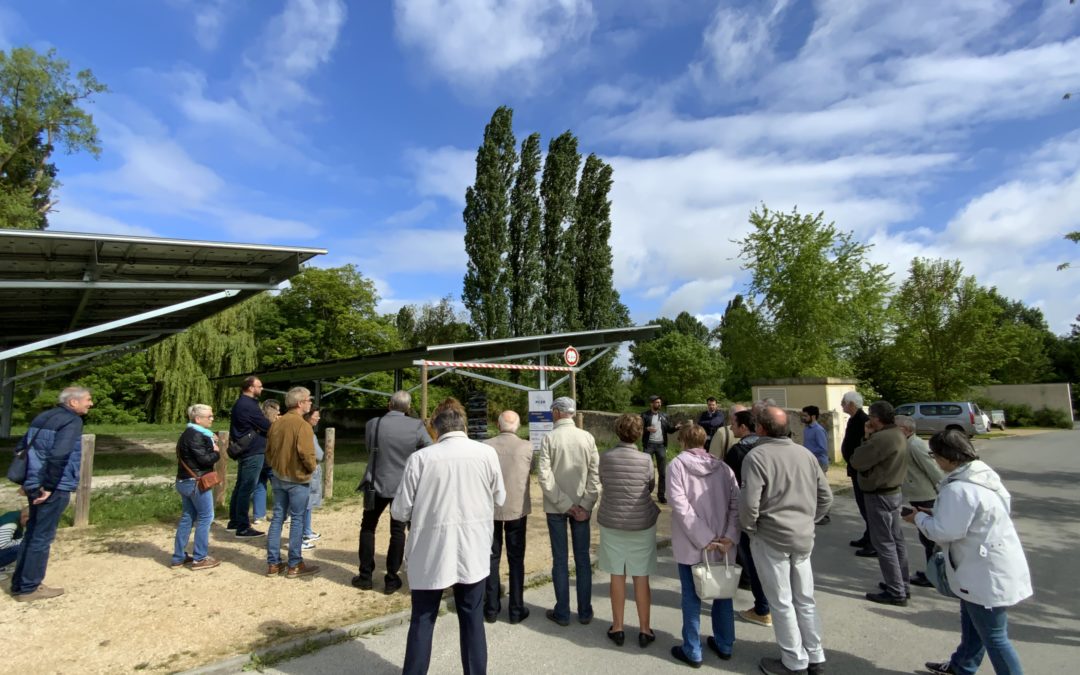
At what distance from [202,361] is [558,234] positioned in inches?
729

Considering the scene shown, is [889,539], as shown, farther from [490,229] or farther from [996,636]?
[490,229]

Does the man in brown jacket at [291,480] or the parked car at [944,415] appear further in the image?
the parked car at [944,415]

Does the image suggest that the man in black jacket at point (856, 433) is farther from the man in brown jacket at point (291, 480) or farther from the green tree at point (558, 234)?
the green tree at point (558, 234)

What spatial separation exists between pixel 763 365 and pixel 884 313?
4.73 m

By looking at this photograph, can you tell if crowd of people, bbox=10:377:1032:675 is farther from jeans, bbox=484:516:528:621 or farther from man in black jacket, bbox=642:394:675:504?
man in black jacket, bbox=642:394:675:504

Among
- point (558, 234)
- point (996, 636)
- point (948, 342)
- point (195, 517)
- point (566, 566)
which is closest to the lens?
point (996, 636)

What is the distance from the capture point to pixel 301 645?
3998mm

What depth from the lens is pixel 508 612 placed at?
181 inches

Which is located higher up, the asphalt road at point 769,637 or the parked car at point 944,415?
the parked car at point 944,415

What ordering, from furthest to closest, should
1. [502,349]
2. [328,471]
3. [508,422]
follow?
[502,349] → [328,471] → [508,422]

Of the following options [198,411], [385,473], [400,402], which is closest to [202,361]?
[198,411]

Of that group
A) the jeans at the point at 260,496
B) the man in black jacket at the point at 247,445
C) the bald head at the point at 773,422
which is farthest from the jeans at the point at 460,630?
the jeans at the point at 260,496

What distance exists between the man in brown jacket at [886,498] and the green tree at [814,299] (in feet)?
55.4

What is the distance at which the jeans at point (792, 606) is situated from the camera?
11.7 ft
